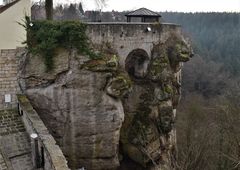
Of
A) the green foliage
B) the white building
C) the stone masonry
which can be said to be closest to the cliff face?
the white building

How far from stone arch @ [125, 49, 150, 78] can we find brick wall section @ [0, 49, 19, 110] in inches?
194

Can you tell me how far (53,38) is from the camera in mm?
13266

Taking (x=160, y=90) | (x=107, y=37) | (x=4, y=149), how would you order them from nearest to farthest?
(x=4, y=149)
(x=107, y=37)
(x=160, y=90)

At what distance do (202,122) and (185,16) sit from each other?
276ft

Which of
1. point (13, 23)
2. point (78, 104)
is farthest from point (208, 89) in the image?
point (13, 23)

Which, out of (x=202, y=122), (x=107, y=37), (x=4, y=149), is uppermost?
(x=107, y=37)

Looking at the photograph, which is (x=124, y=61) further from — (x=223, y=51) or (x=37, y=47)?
(x=223, y=51)

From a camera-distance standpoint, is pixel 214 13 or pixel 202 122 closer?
pixel 202 122

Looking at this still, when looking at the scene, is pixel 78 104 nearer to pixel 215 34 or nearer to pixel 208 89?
pixel 208 89

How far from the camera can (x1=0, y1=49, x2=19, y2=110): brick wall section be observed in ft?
43.5

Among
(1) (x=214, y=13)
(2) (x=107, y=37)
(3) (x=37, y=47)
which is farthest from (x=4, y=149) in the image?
(1) (x=214, y=13)

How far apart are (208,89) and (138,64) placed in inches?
1610

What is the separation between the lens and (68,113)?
45.7 ft

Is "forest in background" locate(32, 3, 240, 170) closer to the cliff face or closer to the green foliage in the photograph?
the green foliage
